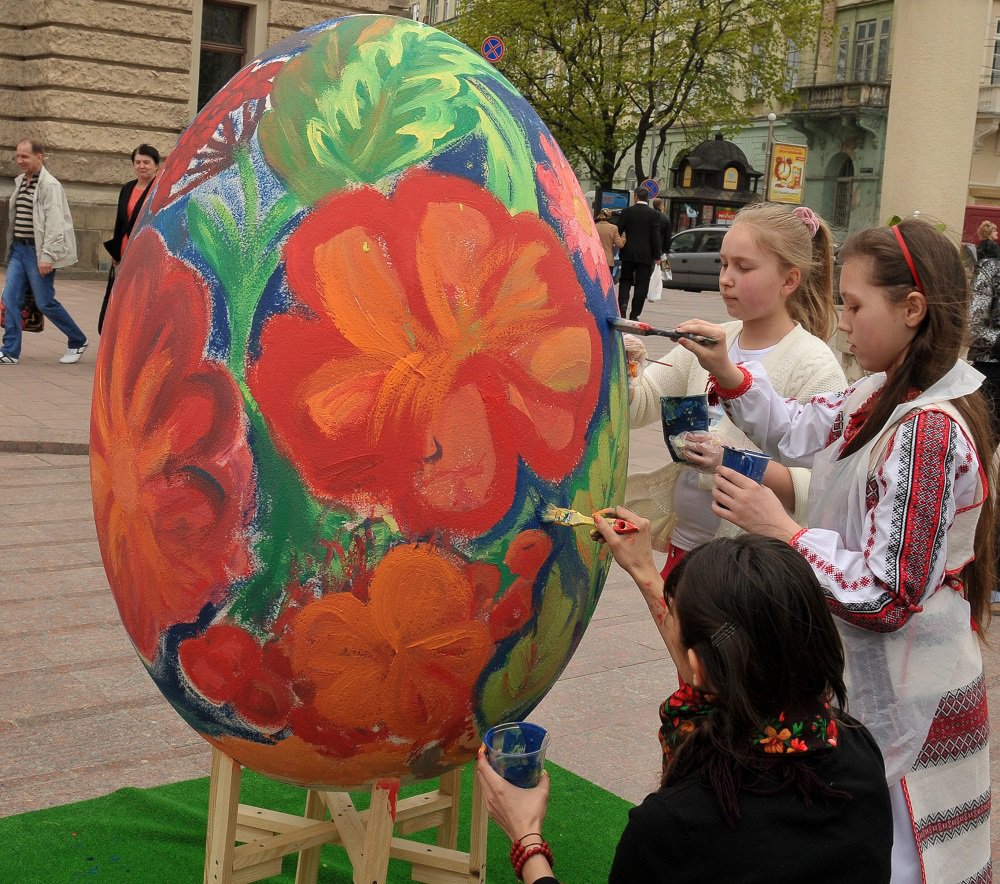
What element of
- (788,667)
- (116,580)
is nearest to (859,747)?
(788,667)

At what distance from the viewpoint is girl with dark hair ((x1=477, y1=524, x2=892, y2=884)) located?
1782mm

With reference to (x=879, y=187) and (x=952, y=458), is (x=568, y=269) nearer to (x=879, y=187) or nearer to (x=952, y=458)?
(x=952, y=458)

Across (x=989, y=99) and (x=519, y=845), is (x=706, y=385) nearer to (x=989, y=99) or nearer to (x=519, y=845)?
(x=519, y=845)

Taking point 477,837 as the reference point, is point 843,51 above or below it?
above

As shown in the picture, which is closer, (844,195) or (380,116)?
(380,116)

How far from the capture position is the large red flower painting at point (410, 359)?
7.31 feet

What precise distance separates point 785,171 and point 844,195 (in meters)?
17.9

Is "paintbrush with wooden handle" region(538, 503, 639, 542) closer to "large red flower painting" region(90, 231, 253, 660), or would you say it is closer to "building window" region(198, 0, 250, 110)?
"large red flower painting" region(90, 231, 253, 660)

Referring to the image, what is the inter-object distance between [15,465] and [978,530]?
625cm

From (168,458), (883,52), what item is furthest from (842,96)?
(168,458)

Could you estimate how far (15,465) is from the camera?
295 inches

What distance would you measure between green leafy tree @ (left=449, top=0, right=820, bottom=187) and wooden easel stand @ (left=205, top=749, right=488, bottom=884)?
3355 cm

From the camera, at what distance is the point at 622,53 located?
36094 millimetres

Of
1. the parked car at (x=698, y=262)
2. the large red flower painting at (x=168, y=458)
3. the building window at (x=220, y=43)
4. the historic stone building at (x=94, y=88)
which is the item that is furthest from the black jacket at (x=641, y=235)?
the large red flower painting at (x=168, y=458)
